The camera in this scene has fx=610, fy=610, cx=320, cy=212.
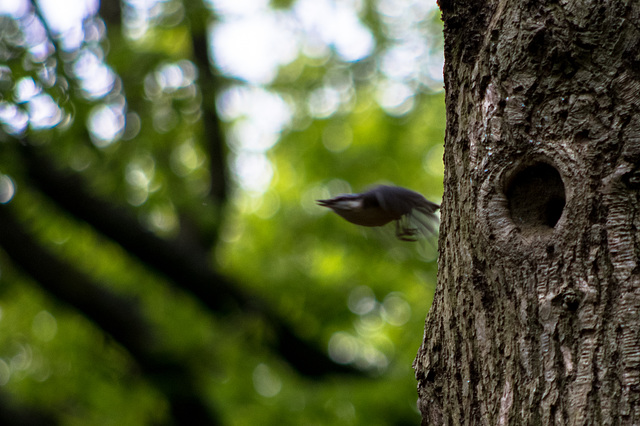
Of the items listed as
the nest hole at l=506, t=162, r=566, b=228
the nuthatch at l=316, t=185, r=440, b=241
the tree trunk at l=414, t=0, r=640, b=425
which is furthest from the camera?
the nuthatch at l=316, t=185, r=440, b=241

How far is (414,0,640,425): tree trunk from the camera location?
5.41 ft

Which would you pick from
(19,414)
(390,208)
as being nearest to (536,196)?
(390,208)

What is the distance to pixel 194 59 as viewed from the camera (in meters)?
8.08

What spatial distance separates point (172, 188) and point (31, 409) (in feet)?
13.6

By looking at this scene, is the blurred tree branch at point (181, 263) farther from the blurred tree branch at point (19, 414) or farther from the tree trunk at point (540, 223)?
the tree trunk at point (540, 223)

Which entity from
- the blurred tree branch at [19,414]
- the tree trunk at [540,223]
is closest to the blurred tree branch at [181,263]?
the blurred tree branch at [19,414]

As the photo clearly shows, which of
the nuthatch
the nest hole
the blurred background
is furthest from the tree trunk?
the blurred background

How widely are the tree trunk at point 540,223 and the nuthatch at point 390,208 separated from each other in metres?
0.78

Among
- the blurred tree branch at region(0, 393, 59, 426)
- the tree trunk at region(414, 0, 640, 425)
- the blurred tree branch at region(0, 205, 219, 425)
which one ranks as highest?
the tree trunk at region(414, 0, 640, 425)

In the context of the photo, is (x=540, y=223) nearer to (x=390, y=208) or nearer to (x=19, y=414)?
(x=390, y=208)

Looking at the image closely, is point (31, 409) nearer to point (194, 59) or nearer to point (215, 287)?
point (215, 287)

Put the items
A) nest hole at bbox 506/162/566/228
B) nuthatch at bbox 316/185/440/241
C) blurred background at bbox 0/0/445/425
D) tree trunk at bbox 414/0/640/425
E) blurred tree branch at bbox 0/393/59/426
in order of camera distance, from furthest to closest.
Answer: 1. blurred tree branch at bbox 0/393/59/426
2. blurred background at bbox 0/0/445/425
3. nuthatch at bbox 316/185/440/241
4. nest hole at bbox 506/162/566/228
5. tree trunk at bbox 414/0/640/425

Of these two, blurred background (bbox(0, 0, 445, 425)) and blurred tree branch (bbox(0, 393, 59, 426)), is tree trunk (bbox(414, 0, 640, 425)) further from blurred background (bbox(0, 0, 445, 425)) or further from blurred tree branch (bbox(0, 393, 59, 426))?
blurred tree branch (bbox(0, 393, 59, 426))

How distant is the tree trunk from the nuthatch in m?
0.78
